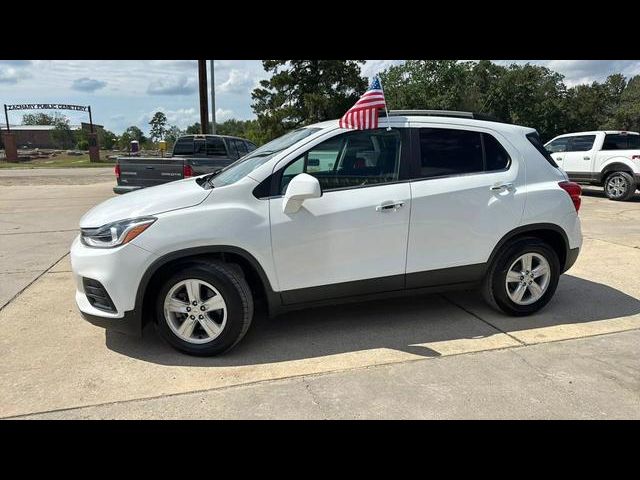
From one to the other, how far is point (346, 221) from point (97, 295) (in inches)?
79.2

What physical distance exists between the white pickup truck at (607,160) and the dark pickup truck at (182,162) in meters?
9.16

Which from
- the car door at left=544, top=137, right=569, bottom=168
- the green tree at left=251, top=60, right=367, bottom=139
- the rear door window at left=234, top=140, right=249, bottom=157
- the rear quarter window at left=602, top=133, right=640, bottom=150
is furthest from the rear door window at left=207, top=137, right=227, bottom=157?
the green tree at left=251, top=60, right=367, bottom=139

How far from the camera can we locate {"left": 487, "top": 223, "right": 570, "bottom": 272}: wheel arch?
13.6 ft

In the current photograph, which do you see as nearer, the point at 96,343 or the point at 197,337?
the point at 197,337

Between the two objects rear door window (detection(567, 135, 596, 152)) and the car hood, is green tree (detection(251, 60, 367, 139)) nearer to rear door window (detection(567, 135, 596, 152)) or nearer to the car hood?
rear door window (detection(567, 135, 596, 152))

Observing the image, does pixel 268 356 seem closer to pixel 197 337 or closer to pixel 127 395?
pixel 197 337

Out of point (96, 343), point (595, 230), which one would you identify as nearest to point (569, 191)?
point (96, 343)

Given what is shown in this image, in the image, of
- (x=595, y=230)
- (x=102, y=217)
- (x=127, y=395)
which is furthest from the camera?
(x=595, y=230)

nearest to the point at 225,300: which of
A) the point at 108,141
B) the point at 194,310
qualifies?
the point at 194,310

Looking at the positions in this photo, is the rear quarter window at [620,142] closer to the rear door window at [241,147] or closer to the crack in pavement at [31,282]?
the rear door window at [241,147]

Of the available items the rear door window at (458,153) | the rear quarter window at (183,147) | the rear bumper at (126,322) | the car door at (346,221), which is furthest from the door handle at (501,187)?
the rear quarter window at (183,147)

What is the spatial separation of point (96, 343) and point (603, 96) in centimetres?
5148

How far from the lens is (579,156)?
1359cm
